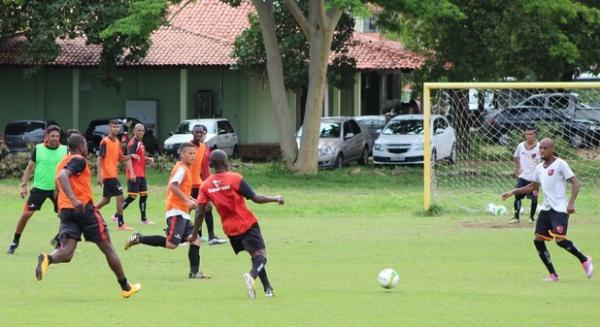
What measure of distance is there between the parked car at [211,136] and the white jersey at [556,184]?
2967 cm

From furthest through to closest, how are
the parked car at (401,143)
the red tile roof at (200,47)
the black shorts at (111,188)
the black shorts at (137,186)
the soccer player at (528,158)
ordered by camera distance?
the red tile roof at (200,47), the parked car at (401,143), the black shorts at (137,186), the soccer player at (528,158), the black shorts at (111,188)

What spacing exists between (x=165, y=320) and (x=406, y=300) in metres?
2.79

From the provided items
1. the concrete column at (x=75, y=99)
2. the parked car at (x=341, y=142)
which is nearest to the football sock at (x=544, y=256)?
the parked car at (x=341, y=142)

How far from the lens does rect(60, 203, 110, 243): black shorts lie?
13.1m

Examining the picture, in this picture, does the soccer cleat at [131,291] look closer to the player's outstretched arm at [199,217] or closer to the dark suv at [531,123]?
the player's outstretched arm at [199,217]

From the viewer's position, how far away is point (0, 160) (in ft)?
116

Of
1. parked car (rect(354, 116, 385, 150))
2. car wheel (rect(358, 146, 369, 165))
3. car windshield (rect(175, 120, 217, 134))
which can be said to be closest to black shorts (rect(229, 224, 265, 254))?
car wheel (rect(358, 146, 369, 165))

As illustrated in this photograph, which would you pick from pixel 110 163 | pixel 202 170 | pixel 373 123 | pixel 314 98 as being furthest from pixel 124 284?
pixel 373 123

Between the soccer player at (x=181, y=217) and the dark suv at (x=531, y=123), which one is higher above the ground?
the dark suv at (x=531, y=123)

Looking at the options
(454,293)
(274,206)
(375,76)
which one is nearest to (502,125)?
(274,206)

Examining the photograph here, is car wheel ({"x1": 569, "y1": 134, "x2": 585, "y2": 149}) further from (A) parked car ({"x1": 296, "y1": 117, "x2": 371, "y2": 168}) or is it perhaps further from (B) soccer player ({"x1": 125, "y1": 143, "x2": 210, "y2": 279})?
(B) soccer player ({"x1": 125, "y1": 143, "x2": 210, "y2": 279})

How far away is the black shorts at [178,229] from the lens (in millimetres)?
14843

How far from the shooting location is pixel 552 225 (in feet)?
49.0

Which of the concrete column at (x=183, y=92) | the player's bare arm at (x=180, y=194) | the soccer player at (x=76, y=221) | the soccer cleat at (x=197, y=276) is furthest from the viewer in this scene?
the concrete column at (x=183, y=92)
